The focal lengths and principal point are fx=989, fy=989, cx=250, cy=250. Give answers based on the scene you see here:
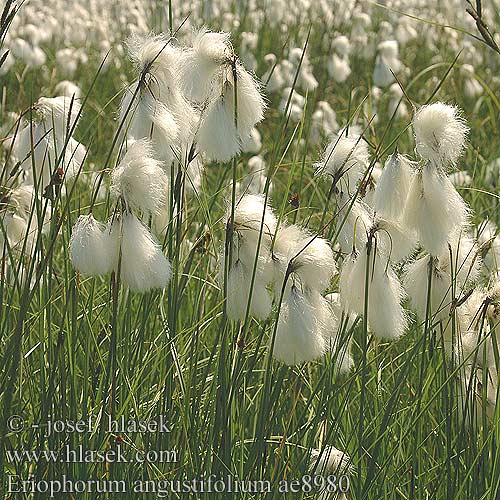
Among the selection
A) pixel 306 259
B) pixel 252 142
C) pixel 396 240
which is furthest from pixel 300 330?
pixel 252 142

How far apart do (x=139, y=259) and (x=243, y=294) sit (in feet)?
0.50

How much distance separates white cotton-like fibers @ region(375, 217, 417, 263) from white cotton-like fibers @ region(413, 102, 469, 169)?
0.11 meters

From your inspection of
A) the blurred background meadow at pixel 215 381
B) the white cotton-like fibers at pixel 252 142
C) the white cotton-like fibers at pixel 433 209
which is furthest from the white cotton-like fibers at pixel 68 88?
the white cotton-like fibers at pixel 433 209

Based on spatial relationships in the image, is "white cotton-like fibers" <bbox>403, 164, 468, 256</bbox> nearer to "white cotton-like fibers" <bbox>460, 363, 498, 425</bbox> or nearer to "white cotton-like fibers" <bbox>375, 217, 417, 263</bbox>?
"white cotton-like fibers" <bbox>375, 217, 417, 263</bbox>

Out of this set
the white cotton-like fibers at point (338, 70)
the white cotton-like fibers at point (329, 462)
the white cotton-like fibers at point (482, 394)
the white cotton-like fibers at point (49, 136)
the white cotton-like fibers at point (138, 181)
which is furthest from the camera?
the white cotton-like fibers at point (338, 70)

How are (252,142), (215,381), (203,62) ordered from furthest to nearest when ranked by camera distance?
(252,142)
(215,381)
(203,62)

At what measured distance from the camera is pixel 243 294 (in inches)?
52.2

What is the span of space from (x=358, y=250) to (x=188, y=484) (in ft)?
1.36

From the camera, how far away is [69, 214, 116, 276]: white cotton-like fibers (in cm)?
128

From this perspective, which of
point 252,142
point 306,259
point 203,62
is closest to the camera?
point 306,259

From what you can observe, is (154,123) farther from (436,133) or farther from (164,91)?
(436,133)

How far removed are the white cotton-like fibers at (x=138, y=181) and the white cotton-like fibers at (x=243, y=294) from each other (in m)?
0.14

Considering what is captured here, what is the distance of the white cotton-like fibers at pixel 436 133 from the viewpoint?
49.9 inches

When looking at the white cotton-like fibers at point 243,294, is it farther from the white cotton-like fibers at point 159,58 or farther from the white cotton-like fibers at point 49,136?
the white cotton-like fibers at point 49,136
